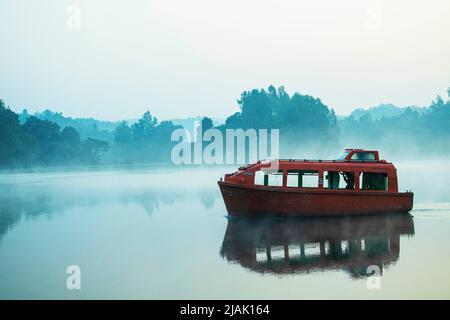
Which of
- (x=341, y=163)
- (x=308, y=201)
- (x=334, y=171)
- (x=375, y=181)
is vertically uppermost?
(x=341, y=163)

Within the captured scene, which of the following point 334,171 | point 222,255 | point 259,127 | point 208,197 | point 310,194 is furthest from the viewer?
point 259,127

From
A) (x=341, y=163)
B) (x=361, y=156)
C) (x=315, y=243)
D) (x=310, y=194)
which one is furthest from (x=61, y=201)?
(x=315, y=243)

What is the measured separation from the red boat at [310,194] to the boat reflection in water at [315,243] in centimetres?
61

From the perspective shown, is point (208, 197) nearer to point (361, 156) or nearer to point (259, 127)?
point (361, 156)

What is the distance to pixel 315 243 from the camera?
2259 centimetres

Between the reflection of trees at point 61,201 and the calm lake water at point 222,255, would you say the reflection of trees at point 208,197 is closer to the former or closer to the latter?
the reflection of trees at point 61,201

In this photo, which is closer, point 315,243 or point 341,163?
point 315,243

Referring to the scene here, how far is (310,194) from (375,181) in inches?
170

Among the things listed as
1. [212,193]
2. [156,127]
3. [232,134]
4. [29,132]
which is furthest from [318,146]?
[212,193]

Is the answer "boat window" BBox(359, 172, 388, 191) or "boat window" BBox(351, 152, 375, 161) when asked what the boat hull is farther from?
"boat window" BBox(351, 152, 375, 161)

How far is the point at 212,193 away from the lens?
4841 centimetres

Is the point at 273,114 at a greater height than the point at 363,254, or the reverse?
the point at 273,114

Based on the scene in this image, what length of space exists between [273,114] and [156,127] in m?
45.2
